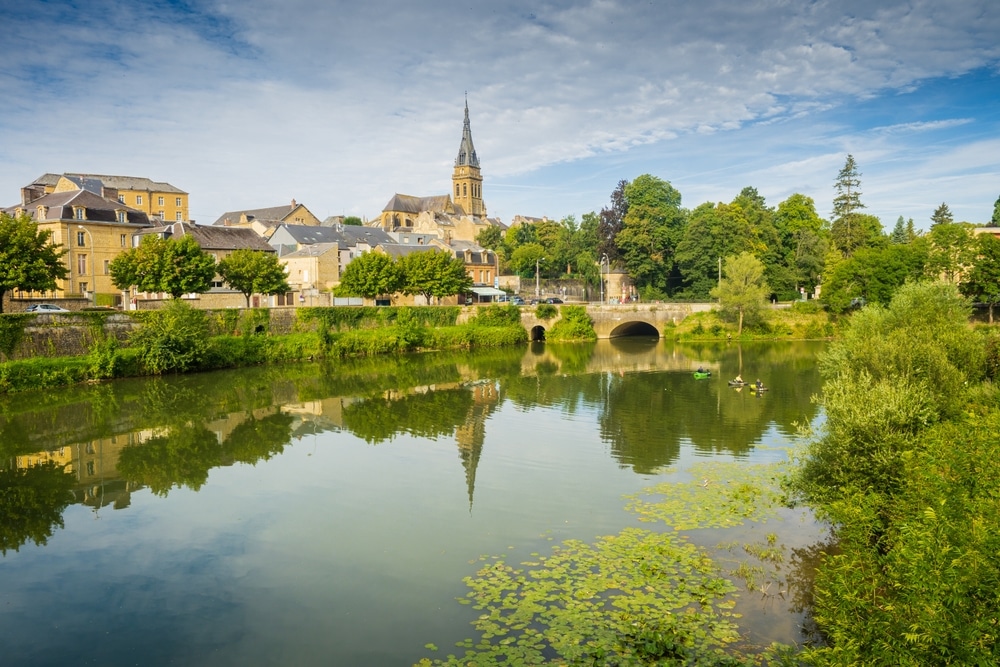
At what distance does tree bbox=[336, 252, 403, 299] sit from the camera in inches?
2436

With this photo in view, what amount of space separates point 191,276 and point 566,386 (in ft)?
90.3

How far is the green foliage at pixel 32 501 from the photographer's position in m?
17.5

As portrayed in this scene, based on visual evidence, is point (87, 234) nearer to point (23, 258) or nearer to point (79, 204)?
point (79, 204)

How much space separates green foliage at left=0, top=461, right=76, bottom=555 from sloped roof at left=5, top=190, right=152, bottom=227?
1455 inches

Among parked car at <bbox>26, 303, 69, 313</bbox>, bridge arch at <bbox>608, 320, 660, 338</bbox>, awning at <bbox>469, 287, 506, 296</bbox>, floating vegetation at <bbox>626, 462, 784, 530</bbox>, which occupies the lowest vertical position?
floating vegetation at <bbox>626, 462, 784, 530</bbox>

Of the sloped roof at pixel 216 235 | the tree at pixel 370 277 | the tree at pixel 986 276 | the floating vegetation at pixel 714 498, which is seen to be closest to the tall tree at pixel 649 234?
the tree at pixel 370 277

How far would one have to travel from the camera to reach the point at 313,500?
2002 cm

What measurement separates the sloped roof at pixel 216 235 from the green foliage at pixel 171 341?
52.2 feet

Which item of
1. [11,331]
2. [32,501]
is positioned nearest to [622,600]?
[32,501]

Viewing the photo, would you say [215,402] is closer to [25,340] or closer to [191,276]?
[25,340]

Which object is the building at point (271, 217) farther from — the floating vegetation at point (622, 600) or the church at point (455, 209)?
the floating vegetation at point (622, 600)

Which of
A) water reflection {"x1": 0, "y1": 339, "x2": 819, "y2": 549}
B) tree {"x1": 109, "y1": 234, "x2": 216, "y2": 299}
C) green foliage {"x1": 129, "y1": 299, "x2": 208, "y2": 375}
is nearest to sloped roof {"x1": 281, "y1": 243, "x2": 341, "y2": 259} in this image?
tree {"x1": 109, "y1": 234, "x2": 216, "y2": 299}

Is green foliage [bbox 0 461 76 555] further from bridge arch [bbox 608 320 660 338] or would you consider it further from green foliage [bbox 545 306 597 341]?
bridge arch [bbox 608 320 660 338]

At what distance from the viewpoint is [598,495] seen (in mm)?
19734
